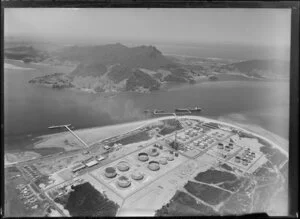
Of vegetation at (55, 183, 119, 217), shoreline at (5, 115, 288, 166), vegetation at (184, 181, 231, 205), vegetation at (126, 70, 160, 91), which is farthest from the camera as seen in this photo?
vegetation at (126, 70, 160, 91)

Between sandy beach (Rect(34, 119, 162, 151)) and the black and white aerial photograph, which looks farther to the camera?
sandy beach (Rect(34, 119, 162, 151))

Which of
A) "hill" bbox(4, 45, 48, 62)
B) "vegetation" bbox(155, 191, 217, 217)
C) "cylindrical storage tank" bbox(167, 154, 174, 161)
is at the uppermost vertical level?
"hill" bbox(4, 45, 48, 62)

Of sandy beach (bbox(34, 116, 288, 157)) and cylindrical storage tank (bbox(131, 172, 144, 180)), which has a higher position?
sandy beach (bbox(34, 116, 288, 157))

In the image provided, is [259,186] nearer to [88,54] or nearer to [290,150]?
[290,150]

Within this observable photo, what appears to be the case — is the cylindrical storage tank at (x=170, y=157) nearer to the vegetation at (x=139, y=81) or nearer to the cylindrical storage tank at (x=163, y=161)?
the cylindrical storage tank at (x=163, y=161)

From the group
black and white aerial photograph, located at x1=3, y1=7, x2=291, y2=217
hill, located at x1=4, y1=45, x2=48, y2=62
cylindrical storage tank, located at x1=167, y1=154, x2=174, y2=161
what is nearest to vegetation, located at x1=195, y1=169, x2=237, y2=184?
black and white aerial photograph, located at x1=3, y1=7, x2=291, y2=217

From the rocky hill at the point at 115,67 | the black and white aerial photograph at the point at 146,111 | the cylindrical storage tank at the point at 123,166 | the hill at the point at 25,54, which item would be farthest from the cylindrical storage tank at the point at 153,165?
the hill at the point at 25,54

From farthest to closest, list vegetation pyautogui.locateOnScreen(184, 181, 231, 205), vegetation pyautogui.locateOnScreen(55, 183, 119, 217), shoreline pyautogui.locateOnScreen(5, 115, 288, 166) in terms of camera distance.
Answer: shoreline pyautogui.locateOnScreen(5, 115, 288, 166)
vegetation pyautogui.locateOnScreen(184, 181, 231, 205)
vegetation pyautogui.locateOnScreen(55, 183, 119, 217)

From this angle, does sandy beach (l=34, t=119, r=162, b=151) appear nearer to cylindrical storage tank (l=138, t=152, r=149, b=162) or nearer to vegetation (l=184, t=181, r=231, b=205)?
cylindrical storage tank (l=138, t=152, r=149, b=162)
